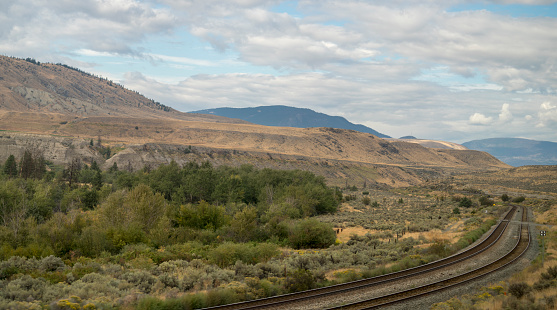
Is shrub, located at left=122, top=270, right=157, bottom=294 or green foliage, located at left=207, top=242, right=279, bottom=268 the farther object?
green foliage, located at left=207, top=242, right=279, bottom=268

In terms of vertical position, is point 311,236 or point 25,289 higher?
point 25,289

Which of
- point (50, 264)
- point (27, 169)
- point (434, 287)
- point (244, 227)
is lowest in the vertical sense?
point (27, 169)

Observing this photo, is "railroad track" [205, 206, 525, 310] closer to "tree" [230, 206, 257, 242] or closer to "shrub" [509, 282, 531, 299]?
"shrub" [509, 282, 531, 299]

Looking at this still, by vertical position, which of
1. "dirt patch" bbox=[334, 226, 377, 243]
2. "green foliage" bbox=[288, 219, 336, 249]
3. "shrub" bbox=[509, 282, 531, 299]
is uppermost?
"shrub" bbox=[509, 282, 531, 299]

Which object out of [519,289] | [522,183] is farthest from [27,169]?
[522,183]

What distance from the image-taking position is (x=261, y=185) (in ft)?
226

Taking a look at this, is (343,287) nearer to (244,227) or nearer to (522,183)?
(244,227)

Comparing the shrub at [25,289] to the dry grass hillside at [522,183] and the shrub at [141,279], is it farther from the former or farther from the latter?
the dry grass hillside at [522,183]

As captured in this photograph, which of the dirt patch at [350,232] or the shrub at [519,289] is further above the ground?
the shrub at [519,289]

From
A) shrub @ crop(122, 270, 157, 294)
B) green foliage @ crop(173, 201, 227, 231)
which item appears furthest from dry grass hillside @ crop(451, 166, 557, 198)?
shrub @ crop(122, 270, 157, 294)

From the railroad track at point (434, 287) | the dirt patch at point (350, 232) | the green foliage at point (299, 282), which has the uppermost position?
the railroad track at point (434, 287)

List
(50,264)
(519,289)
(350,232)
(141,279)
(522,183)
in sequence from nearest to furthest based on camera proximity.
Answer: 1. (519,289)
2. (141,279)
3. (50,264)
4. (350,232)
5. (522,183)

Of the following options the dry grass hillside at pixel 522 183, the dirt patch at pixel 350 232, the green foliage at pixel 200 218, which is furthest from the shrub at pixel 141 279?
the dry grass hillside at pixel 522 183

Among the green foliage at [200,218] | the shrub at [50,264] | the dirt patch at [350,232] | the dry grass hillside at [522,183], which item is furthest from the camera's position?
the dry grass hillside at [522,183]
